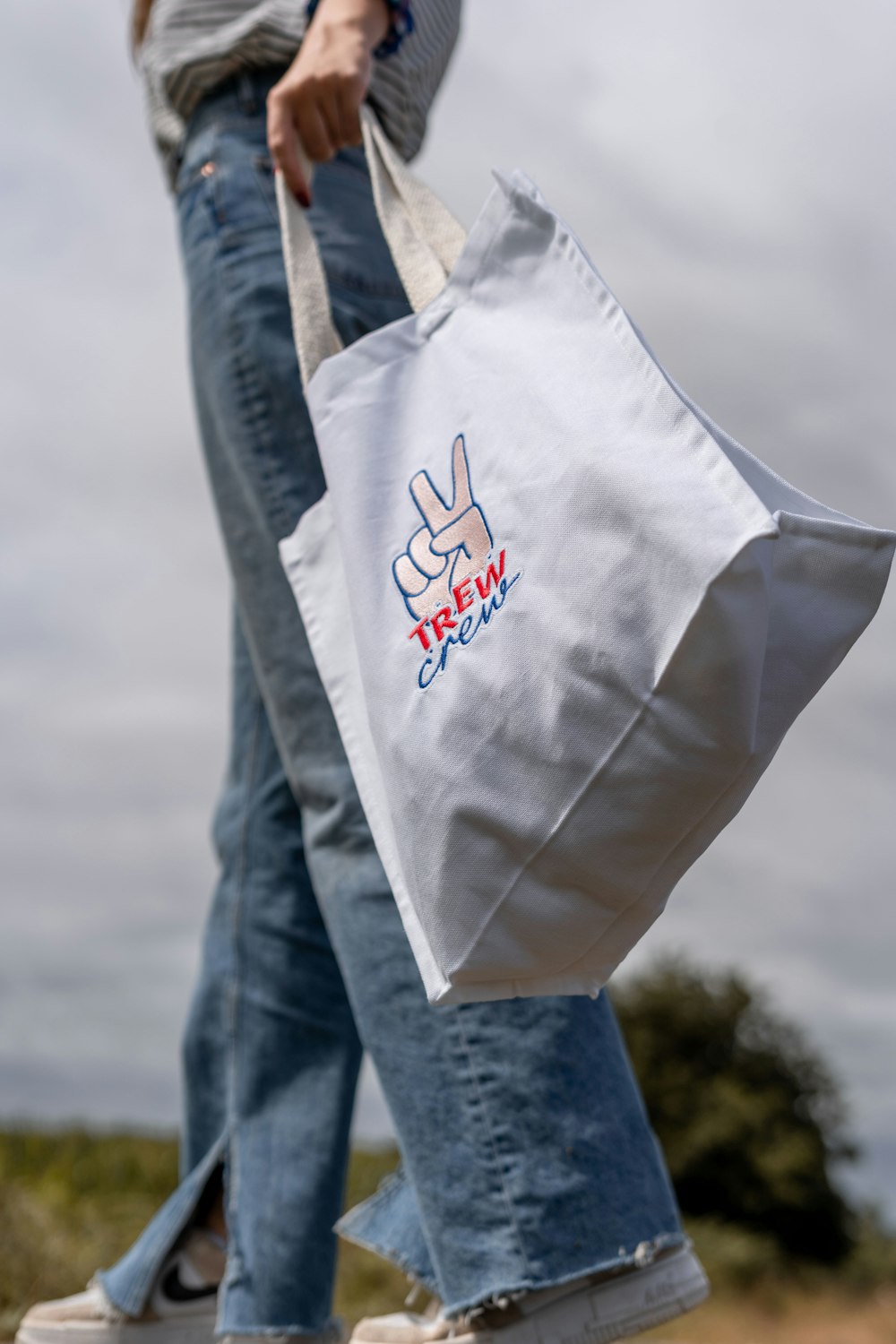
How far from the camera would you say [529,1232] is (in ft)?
3.28

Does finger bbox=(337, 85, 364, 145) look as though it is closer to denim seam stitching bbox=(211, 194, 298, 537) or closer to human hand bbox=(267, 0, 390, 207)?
human hand bbox=(267, 0, 390, 207)

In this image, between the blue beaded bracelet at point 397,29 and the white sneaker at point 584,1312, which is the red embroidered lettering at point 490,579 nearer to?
the white sneaker at point 584,1312

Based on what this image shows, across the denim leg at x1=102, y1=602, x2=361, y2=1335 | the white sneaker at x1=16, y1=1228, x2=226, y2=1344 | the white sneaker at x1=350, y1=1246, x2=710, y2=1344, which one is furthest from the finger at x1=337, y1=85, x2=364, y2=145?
the white sneaker at x1=16, y1=1228, x2=226, y2=1344

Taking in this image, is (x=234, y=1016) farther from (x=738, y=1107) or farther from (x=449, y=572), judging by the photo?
(x=738, y=1107)

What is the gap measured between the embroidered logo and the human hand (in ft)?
1.60

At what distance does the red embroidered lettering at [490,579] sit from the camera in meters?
0.85

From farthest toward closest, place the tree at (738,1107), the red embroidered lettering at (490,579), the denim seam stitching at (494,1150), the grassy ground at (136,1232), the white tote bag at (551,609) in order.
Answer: the tree at (738,1107)
the grassy ground at (136,1232)
the denim seam stitching at (494,1150)
the red embroidered lettering at (490,579)
the white tote bag at (551,609)

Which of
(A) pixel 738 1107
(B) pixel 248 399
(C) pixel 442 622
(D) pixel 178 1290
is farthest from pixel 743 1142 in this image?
(C) pixel 442 622

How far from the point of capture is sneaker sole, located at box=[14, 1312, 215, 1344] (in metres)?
1.40

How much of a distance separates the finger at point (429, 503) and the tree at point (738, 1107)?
4.95 m

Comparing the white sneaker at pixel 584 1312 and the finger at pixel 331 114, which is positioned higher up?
the finger at pixel 331 114

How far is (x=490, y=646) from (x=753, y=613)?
0.19 m

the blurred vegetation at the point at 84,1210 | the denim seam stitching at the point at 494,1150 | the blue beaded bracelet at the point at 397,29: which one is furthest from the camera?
the blurred vegetation at the point at 84,1210

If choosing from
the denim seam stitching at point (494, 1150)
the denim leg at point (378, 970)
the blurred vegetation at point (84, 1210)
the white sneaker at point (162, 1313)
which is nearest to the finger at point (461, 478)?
the denim leg at point (378, 970)
